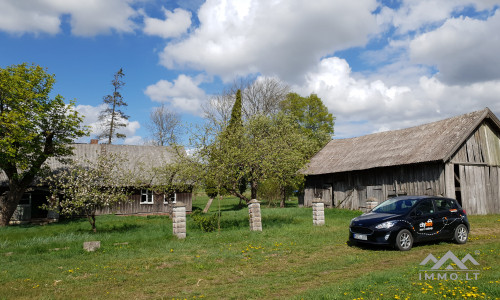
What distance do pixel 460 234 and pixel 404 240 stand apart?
2.53 m

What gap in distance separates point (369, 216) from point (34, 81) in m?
22.1

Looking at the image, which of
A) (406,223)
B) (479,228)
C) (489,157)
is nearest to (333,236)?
(406,223)

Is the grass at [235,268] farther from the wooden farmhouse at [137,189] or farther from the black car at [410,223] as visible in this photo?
the wooden farmhouse at [137,189]

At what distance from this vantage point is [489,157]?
22.3 m

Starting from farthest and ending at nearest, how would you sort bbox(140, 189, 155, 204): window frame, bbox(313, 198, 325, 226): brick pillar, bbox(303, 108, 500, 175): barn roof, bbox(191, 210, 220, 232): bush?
1. bbox(140, 189, 155, 204): window frame
2. bbox(303, 108, 500, 175): barn roof
3. bbox(313, 198, 325, 226): brick pillar
4. bbox(191, 210, 220, 232): bush

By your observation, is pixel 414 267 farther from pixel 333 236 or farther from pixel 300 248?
pixel 333 236

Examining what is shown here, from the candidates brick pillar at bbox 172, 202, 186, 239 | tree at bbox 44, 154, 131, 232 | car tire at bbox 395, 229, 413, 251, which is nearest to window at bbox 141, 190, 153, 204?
tree at bbox 44, 154, 131, 232

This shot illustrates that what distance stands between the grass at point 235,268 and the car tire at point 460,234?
0.79ft

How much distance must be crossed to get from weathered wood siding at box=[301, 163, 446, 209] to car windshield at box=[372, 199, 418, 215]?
33.3 ft

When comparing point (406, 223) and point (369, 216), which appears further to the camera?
point (369, 216)

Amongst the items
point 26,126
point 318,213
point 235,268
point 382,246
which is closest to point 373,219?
point 382,246

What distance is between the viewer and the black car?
10.7 meters

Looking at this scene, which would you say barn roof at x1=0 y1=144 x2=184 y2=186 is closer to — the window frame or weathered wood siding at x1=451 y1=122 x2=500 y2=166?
the window frame

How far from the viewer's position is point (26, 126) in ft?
70.3
